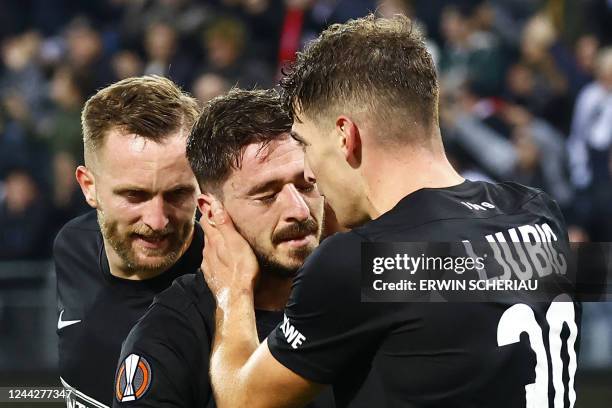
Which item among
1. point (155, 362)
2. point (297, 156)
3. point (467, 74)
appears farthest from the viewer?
point (467, 74)

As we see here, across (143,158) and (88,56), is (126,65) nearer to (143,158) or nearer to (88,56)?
(88,56)

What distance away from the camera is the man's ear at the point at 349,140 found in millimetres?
2768

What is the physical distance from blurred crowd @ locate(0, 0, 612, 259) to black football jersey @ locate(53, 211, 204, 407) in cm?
399

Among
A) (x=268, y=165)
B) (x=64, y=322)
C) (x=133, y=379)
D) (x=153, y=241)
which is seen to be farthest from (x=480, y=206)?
(x=64, y=322)

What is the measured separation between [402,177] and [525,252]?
386 mm

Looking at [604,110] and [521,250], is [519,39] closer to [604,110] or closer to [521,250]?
[604,110]

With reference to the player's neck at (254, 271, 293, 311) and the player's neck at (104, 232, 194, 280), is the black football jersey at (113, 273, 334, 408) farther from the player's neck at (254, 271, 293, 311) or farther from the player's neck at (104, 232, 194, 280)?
the player's neck at (104, 232, 194, 280)

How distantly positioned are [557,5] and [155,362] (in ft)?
20.5

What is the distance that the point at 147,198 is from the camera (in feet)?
11.5

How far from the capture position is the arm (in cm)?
270

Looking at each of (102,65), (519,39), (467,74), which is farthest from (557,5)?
(102,65)

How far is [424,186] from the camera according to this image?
2.72m

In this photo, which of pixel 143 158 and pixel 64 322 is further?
pixel 64 322

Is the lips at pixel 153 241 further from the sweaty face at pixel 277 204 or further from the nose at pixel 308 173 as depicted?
the nose at pixel 308 173
